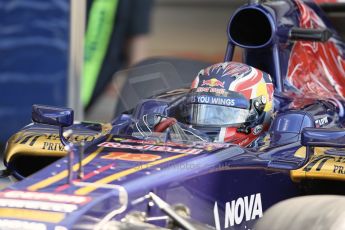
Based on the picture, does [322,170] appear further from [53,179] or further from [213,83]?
[53,179]

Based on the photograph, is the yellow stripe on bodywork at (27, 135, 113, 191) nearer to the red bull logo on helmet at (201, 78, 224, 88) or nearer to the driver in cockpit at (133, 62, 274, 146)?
the driver in cockpit at (133, 62, 274, 146)

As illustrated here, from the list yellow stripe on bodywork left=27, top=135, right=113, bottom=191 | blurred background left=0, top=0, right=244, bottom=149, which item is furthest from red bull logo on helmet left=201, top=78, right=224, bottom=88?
blurred background left=0, top=0, right=244, bottom=149

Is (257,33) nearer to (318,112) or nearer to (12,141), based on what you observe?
(318,112)

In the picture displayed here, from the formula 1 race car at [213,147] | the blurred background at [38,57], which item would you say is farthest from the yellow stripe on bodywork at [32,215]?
the blurred background at [38,57]

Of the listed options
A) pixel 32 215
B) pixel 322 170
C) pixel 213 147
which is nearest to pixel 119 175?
pixel 32 215

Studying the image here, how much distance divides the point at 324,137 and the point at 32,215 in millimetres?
1239

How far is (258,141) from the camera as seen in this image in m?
4.81

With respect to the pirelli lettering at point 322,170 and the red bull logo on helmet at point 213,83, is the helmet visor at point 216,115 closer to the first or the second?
the red bull logo on helmet at point 213,83

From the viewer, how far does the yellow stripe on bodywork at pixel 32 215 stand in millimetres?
3652

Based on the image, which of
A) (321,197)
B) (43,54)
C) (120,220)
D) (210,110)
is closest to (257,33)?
(210,110)

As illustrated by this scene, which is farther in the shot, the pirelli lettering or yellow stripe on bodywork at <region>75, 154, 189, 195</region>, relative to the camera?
the pirelli lettering

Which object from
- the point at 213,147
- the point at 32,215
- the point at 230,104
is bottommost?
the point at 32,215

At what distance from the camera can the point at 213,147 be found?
4.38 metres

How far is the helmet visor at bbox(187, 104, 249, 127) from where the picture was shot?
476 cm
